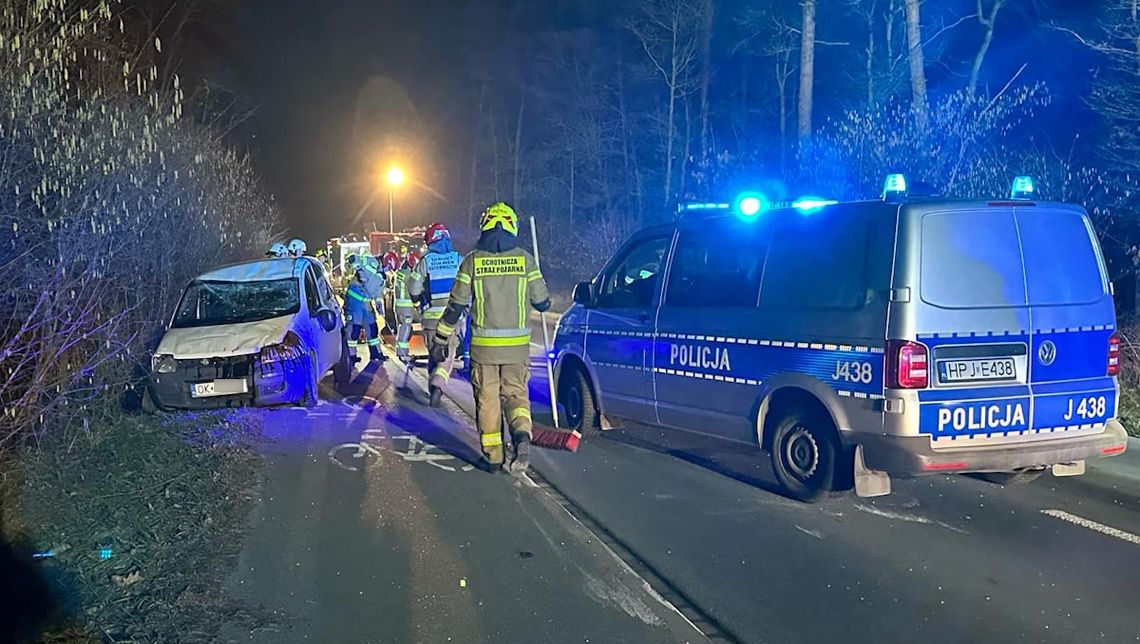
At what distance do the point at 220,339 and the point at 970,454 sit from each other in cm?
682

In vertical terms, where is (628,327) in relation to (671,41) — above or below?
below

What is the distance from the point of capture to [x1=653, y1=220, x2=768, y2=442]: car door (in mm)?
6352

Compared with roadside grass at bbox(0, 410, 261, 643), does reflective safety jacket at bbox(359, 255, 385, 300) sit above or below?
above

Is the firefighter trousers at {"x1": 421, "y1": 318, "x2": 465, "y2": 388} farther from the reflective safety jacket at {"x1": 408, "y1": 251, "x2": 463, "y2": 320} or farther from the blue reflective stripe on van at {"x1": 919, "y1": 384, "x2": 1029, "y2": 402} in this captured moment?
the blue reflective stripe on van at {"x1": 919, "y1": 384, "x2": 1029, "y2": 402}

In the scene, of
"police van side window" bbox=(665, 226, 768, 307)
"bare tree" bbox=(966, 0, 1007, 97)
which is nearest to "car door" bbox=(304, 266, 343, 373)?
"police van side window" bbox=(665, 226, 768, 307)

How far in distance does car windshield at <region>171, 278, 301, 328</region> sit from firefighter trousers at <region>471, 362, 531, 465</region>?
3617 millimetres

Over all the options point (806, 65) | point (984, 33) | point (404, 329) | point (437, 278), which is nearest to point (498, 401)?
point (437, 278)

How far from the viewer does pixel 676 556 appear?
197 inches

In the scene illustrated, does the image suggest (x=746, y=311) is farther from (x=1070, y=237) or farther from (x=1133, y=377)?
(x=1133, y=377)

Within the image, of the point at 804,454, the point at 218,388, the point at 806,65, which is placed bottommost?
the point at 804,454

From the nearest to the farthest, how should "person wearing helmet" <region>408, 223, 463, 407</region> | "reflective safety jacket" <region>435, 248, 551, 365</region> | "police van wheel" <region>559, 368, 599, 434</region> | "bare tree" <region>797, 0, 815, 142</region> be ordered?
"reflective safety jacket" <region>435, 248, 551, 365</region> → "police van wheel" <region>559, 368, 599, 434</region> → "person wearing helmet" <region>408, 223, 463, 407</region> → "bare tree" <region>797, 0, 815, 142</region>

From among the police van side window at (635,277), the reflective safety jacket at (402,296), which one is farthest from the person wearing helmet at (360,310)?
the police van side window at (635,277)

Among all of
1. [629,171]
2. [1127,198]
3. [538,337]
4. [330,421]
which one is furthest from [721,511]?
[629,171]

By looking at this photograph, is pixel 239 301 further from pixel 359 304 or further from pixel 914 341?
pixel 914 341
